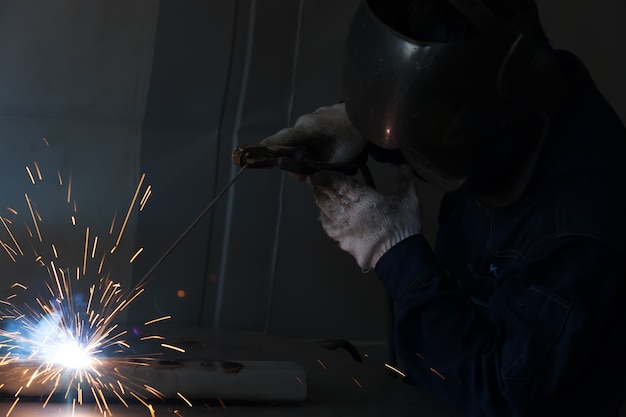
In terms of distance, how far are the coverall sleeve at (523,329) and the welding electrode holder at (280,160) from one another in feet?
0.77

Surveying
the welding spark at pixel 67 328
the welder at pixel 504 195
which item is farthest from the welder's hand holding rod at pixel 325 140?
the welding spark at pixel 67 328

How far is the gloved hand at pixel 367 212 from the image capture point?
159 centimetres

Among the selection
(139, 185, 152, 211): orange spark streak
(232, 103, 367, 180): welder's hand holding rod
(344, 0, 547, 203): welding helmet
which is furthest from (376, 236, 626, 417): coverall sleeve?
(139, 185, 152, 211): orange spark streak

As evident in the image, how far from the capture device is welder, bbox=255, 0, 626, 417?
1.34 m

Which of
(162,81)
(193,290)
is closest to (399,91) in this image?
(162,81)

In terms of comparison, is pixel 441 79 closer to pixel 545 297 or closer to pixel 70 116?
pixel 545 297

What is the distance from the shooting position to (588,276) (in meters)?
1.35

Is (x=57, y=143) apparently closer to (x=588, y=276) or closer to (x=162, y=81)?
(x=162, y=81)

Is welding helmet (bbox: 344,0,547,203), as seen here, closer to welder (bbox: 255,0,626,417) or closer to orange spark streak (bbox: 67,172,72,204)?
welder (bbox: 255,0,626,417)

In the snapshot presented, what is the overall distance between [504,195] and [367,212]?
251mm

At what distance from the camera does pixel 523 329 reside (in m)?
1.36

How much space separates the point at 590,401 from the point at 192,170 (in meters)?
1.16

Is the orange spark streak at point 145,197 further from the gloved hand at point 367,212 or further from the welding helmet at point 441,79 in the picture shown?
the welding helmet at point 441,79

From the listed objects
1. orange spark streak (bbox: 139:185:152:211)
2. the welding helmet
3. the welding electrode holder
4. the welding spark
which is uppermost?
the welding helmet
